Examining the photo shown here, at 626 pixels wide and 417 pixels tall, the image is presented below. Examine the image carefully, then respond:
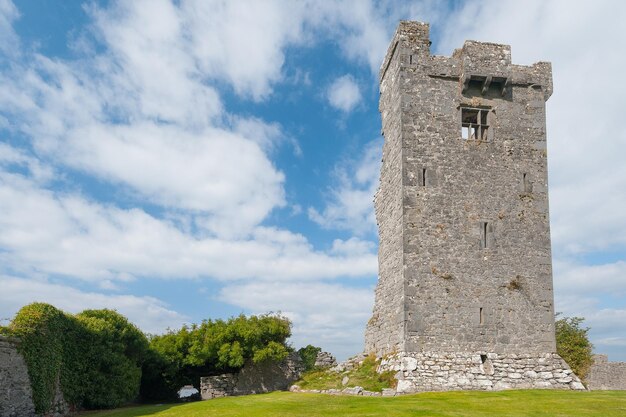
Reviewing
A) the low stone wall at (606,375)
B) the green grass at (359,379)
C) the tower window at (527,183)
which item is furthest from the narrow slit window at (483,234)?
the low stone wall at (606,375)

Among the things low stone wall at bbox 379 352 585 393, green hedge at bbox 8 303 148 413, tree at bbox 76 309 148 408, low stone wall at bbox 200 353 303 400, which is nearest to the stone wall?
green hedge at bbox 8 303 148 413

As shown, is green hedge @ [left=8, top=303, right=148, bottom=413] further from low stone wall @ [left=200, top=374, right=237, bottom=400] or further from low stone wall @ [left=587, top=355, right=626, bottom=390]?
low stone wall @ [left=587, top=355, right=626, bottom=390]

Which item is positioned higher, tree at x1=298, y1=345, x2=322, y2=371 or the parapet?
the parapet

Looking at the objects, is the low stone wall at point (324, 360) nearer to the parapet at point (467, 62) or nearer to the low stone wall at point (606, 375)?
the low stone wall at point (606, 375)

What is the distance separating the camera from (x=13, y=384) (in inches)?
622

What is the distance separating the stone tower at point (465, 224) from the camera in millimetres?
19500

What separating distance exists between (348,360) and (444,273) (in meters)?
6.09

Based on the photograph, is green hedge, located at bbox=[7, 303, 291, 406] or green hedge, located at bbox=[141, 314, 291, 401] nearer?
green hedge, located at bbox=[7, 303, 291, 406]

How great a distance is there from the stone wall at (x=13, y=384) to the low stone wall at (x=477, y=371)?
11.3 metres

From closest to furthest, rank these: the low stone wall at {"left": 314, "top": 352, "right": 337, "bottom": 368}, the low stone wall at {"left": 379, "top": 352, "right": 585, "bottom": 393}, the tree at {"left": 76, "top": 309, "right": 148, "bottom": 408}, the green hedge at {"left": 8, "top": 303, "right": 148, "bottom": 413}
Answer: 1. the green hedge at {"left": 8, "top": 303, "right": 148, "bottom": 413}
2. the low stone wall at {"left": 379, "top": 352, "right": 585, "bottom": 393}
3. the tree at {"left": 76, "top": 309, "right": 148, "bottom": 408}
4. the low stone wall at {"left": 314, "top": 352, "right": 337, "bottom": 368}

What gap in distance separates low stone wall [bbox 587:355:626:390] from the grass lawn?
8.44 metres

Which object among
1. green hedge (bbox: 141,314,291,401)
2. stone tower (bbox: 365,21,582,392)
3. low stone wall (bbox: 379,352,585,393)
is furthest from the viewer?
green hedge (bbox: 141,314,291,401)

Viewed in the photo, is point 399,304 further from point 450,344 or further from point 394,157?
point 394,157

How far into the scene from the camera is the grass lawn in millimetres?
14199
